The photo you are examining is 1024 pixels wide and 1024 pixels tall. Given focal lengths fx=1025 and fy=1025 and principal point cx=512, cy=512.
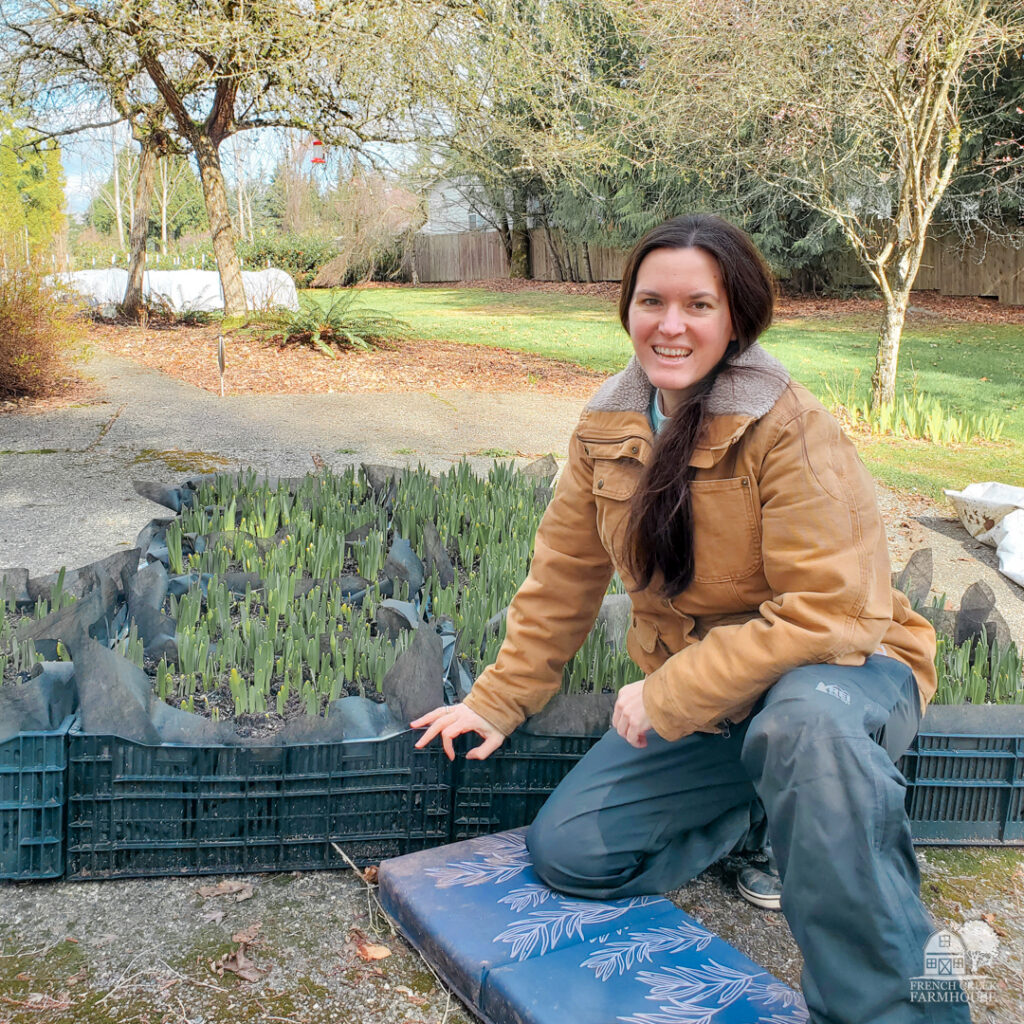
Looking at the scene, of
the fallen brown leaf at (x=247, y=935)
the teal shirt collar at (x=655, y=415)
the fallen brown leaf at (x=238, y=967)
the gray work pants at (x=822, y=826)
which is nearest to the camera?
the gray work pants at (x=822, y=826)

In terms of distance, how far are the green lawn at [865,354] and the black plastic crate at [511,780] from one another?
15.5 feet

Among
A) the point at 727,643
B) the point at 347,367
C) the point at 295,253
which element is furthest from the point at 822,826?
the point at 295,253

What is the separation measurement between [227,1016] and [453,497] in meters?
2.52

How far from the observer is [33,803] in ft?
7.54

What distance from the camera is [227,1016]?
6.39 feet

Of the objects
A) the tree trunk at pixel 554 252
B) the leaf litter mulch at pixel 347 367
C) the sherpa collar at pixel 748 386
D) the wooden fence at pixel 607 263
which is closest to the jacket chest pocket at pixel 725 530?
the sherpa collar at pixel 748 386

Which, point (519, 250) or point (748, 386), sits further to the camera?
point (519, 250)

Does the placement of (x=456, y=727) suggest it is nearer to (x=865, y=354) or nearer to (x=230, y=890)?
(x=230, y=890)

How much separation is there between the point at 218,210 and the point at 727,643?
13.5 metres

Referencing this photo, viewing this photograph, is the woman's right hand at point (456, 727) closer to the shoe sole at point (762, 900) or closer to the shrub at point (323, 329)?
the shoe sole at point (762, 900)

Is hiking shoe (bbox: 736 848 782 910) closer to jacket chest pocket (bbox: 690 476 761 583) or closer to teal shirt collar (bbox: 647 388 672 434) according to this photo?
jacket chest pocket (bbox: 690 476 761 583)

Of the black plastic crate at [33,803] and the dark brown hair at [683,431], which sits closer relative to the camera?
the dark brown hair at [683,431]

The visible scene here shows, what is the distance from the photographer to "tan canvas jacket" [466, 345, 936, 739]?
1.96 m

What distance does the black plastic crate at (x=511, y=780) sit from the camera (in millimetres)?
2508
